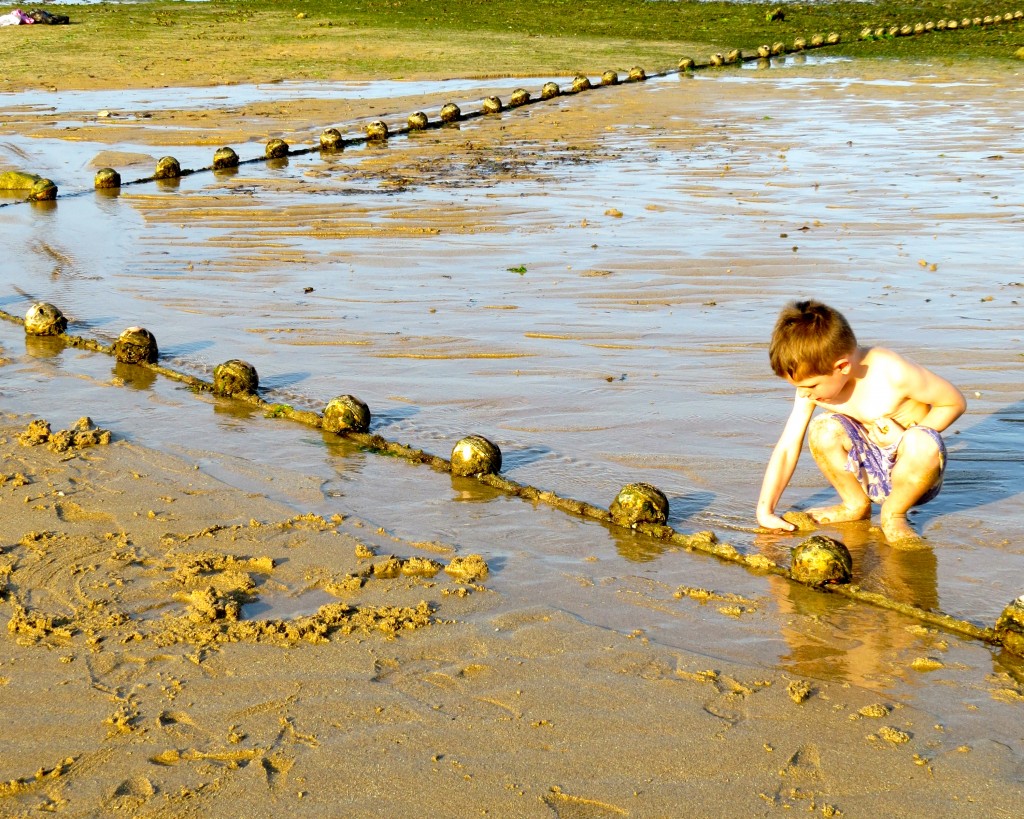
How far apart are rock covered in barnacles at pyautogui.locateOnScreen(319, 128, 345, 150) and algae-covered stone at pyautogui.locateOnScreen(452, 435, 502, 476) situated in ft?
38.7

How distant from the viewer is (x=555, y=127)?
62.0 ft

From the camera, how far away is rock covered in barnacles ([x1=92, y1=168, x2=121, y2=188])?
570 inches

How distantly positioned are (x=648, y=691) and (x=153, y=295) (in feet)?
21.6

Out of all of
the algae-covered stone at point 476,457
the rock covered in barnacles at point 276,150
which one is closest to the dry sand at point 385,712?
the algae-covered stone at point 476,457

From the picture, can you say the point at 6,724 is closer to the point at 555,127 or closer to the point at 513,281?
the point at 513,281

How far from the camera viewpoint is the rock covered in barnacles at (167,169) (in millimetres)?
14922

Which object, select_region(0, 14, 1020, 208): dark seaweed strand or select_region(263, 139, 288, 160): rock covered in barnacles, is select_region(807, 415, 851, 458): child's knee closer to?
select_region(0, 14, 1020, 208): dark seaweed strand

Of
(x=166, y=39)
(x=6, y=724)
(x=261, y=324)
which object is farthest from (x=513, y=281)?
(x=166, y=39)

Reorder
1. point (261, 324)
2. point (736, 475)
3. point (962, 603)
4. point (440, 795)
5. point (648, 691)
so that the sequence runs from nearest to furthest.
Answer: point (440, 795), point (648, 691), point (962, 603), point (736, 475), point (261, 324)

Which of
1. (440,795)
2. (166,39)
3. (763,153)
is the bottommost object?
(440,795)

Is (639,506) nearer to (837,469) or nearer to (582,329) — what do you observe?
(837,469)

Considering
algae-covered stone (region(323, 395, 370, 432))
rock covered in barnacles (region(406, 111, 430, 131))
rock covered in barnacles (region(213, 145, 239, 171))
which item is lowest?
algae-covered stone (region(323, 395, 370, 432))

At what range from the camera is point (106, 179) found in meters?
14.5

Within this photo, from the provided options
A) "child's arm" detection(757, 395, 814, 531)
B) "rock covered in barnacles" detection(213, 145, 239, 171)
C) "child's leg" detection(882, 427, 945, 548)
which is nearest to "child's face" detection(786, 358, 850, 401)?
"child's arm" detection(757, 395, 814, 531)
